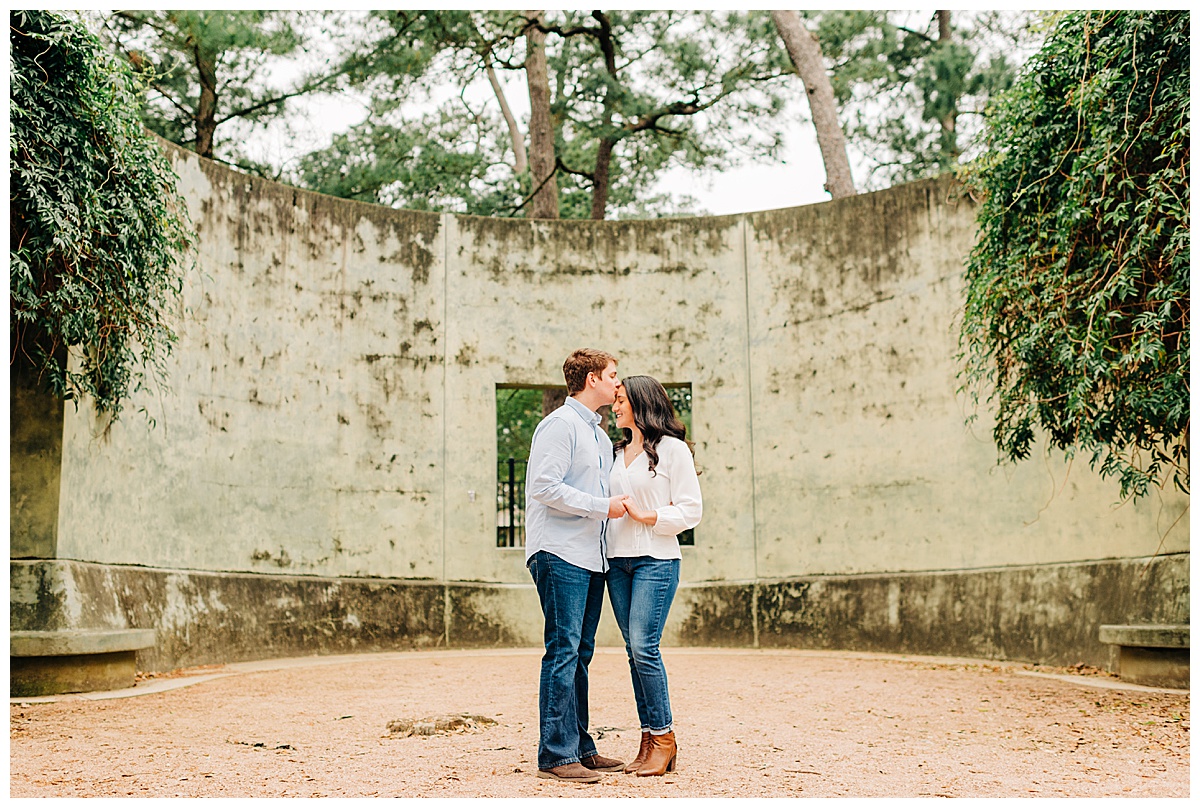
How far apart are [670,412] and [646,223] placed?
6268 mm

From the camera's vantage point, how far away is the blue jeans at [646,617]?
3291 mm

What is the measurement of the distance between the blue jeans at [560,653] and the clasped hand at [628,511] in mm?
210

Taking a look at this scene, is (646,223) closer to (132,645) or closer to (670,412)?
(132,645)

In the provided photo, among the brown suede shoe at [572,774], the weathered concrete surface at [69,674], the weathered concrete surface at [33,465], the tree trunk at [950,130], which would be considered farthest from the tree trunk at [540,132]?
the brown suede shoe at [572,774]

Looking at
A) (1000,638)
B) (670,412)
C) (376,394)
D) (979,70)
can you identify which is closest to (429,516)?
(376,394)

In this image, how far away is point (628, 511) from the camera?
10.8ft

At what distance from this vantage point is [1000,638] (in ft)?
24.4

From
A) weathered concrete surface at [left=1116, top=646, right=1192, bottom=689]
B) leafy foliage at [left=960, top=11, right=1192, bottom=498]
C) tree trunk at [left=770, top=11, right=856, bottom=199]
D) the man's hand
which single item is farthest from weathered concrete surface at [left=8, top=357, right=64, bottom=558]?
tree trunk at [left=770, top=11, right=856, bottom=199]

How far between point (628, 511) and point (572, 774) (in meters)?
0.80

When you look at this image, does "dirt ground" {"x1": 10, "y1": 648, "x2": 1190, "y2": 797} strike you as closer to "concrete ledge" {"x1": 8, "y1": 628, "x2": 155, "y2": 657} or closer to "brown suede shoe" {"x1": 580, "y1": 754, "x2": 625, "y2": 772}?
"brown suede shoe" {"x1": 580, "y1": 754, "x2": 625, "y2": 772}

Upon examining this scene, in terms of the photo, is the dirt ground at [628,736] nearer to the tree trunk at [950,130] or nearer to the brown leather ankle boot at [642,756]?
the brown leather ankle boot at [642,756]

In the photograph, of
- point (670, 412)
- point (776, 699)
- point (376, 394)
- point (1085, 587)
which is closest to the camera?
point (670, 412)

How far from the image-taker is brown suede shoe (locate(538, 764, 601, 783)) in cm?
321

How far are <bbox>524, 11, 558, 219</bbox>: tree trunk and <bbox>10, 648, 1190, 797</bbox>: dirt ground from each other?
7560mm
